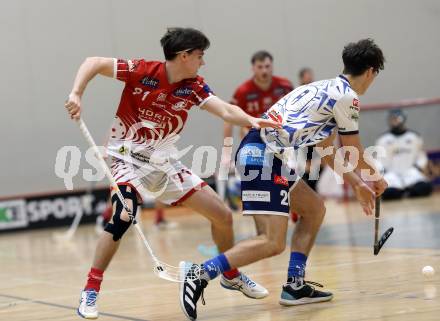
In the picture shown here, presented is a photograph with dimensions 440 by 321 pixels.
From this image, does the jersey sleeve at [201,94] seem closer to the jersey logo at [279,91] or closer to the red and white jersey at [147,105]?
the red and white jersey at [147,105]

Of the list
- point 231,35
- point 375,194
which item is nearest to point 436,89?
point 231,35

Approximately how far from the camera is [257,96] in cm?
1087

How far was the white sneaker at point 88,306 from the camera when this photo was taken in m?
5.89

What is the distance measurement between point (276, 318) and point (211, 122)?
1289cm

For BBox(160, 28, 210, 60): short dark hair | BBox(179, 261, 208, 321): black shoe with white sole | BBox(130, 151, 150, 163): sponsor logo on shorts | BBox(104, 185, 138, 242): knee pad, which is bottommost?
BBox(179, 261, 208, 321): black shoe with white sole

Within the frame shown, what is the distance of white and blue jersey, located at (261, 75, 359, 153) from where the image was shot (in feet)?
19.2

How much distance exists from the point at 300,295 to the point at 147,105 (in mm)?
1693

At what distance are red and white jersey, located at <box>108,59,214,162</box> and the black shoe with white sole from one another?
3.13ft

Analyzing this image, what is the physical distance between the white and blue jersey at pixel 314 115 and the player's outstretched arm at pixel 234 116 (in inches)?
6.1

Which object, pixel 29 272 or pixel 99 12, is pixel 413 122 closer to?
pixel 99 12

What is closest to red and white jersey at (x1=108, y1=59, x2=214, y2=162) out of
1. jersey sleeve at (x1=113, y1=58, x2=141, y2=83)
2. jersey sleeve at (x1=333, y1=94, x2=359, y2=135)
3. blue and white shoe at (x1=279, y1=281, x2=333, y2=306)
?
jersey sleeve at (x1=113, y1=58, x2=141, y2=83)

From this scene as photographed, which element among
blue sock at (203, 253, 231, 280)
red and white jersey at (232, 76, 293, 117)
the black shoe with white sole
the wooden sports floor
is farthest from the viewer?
red and white jersey at (232, 76, 293, 117)

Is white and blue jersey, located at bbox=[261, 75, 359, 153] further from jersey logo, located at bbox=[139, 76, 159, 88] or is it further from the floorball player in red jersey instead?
jersey logo, located at bbox=[139, 76, 159, 88]

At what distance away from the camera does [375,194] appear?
630 cm
